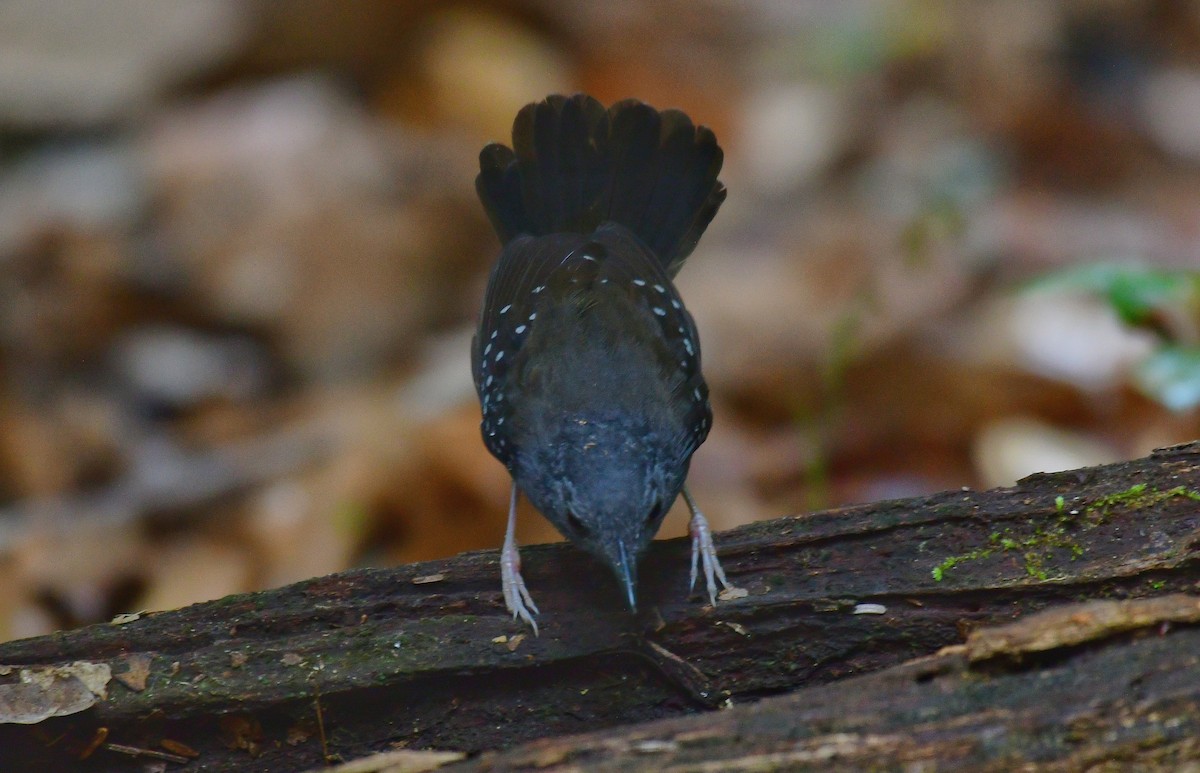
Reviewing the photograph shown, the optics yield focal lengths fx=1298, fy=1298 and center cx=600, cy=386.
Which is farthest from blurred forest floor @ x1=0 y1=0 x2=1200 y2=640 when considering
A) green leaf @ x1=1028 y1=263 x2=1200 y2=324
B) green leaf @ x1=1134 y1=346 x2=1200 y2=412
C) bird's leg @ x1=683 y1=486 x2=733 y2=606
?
bird's leg @ x1=683 y1=486 x2=733 y2=606

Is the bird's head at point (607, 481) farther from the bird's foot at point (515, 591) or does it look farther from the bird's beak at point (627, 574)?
the bird's foot at point (515, 591)

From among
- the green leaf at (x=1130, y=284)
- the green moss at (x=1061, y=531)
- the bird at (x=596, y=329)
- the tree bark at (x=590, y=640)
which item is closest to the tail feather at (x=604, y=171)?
the bird at (x=596, y=329)

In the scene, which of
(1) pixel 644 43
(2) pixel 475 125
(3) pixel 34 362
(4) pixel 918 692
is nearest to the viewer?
(4) pixel 918 692

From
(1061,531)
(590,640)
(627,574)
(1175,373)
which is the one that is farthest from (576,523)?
(1175,373)

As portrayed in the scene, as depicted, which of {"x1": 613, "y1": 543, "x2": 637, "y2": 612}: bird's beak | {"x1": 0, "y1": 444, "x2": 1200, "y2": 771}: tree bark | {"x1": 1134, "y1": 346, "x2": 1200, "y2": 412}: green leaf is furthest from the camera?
{"x1": 1134, "y1": 346, "x2": 1200, "y2": 412}: green leaf

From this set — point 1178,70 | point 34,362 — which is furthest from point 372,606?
point 1178,70

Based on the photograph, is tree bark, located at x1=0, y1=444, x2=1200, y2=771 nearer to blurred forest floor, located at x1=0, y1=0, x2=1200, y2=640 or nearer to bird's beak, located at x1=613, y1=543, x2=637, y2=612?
bird's beak, located at x1=613, y1=543, x2=637, y2=612

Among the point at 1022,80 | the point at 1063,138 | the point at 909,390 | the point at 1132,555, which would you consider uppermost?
the point at 1022,80

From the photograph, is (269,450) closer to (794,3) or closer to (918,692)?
(918,692)
